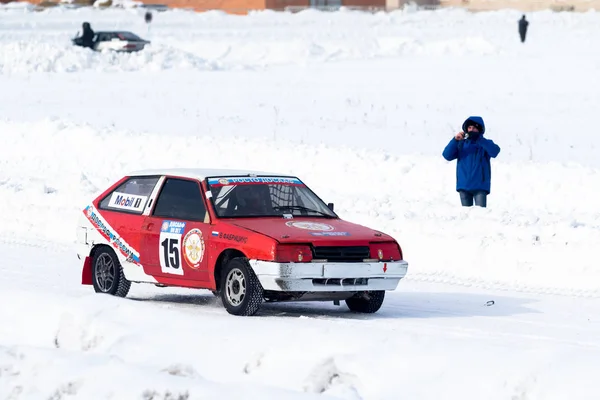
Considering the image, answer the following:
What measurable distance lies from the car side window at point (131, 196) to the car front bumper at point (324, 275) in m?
1.91

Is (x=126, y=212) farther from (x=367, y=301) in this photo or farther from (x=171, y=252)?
(x=367, y=301)

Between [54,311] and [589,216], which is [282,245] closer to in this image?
[54,311]

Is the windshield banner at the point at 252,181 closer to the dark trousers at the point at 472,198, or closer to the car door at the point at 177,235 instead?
the car door at the point at 177,235

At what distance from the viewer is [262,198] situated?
1176cm

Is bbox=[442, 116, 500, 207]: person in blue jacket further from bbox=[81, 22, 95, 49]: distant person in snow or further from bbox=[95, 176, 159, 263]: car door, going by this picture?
bbox=[81, 22, 95, 49]: distant person in snow

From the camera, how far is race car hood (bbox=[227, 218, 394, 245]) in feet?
35.3

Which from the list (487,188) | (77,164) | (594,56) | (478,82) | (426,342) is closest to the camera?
(426,342)

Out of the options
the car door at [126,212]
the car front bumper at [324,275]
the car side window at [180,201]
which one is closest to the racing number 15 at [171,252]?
the car side window at [180,201]

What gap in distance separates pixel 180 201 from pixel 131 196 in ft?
2.43

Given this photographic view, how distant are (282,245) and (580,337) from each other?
2562 millimetres

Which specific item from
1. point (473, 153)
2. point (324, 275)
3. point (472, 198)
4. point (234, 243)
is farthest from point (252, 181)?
point (472, 198)

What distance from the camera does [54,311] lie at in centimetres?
1026

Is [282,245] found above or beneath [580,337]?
above

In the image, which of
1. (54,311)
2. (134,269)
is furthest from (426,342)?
(134,269)
